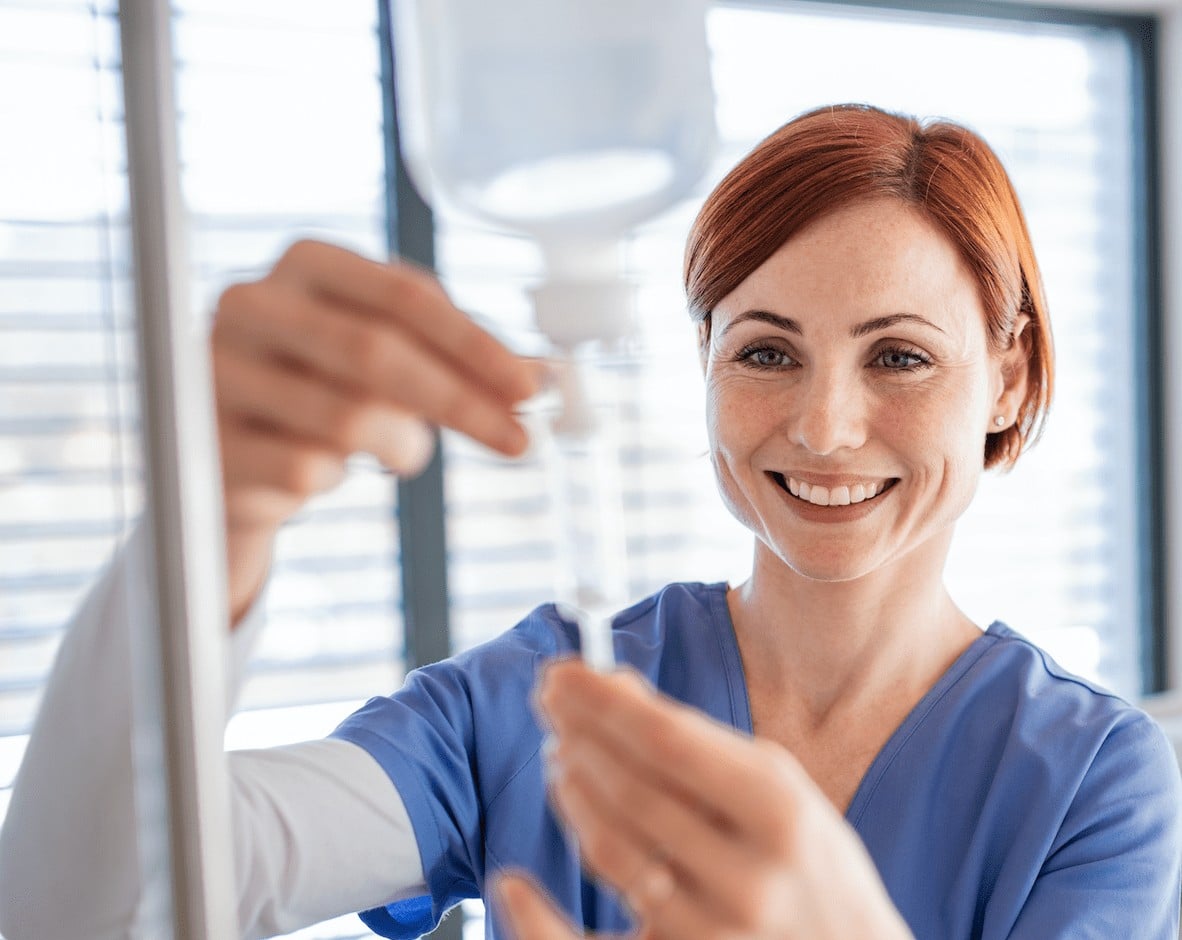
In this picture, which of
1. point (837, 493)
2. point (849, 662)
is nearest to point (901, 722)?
point (849, 662)

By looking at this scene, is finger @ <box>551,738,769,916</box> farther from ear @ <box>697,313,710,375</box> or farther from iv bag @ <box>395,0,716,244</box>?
ear @ <box>697,313,710,375</box>

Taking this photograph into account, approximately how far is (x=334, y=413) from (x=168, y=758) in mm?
82

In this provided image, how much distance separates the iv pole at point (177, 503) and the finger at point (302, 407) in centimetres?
1

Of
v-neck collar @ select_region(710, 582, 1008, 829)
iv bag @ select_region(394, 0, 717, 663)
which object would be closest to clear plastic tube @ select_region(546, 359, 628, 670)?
iv bag @ select_region(394, 0, 717, 663)

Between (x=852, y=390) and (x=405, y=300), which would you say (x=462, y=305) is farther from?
(x=852, y=390)

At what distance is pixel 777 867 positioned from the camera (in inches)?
10.2

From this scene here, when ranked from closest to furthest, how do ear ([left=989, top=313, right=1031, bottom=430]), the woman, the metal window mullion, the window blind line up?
the window blind, the woman, ear ([left=989, top=313, right=1031, bottom=430]), the metal window mullion

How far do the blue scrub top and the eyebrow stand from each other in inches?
8.1

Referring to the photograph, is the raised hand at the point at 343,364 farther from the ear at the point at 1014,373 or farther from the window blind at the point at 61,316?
the ear at the point at 1014,373

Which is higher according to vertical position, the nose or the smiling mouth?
the nose

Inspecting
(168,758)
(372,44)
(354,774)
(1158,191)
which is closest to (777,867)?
(168,758)

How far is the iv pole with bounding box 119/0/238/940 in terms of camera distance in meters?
0.23

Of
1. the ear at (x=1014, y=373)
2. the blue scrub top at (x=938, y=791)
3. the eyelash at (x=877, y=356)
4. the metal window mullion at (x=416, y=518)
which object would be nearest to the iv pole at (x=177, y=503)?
the blue scrub top at (x=938, y=791)

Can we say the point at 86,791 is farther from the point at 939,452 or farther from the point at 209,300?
the point at 939,452
